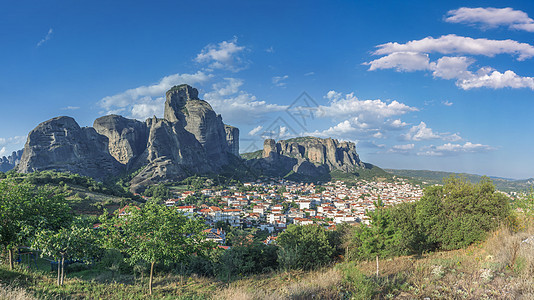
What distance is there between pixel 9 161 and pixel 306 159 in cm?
19255

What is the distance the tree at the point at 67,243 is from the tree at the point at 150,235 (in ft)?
2.14

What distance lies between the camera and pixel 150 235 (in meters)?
9.45

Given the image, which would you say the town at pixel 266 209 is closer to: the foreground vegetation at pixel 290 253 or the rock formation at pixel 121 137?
the foreground vegetation at pixel 290 253

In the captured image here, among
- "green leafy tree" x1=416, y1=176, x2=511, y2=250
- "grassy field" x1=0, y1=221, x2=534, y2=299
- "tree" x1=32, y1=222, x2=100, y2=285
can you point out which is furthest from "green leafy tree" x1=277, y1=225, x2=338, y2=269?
"tree" x1=32, y1=222, x2=100, y2=285

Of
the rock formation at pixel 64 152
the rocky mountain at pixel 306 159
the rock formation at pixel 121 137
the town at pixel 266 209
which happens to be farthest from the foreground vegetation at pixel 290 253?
the rocky mountain at pixel 306 159

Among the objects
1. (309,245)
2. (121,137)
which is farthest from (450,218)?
(121,137)

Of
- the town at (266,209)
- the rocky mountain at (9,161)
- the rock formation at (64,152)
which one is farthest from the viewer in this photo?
the rocky mountain at (9,161)

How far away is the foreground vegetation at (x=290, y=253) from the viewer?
5.91 m

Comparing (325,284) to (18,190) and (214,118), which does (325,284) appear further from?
(214,118)

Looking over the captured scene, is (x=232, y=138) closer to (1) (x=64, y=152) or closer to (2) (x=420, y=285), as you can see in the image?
(1) (x=64, y=152)

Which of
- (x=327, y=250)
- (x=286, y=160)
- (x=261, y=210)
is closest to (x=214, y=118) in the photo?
(x=286, y=160)

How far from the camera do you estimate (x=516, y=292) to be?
16.5ft

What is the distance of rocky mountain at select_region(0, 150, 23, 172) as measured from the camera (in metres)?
152

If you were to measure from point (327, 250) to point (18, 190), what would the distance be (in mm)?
15501
